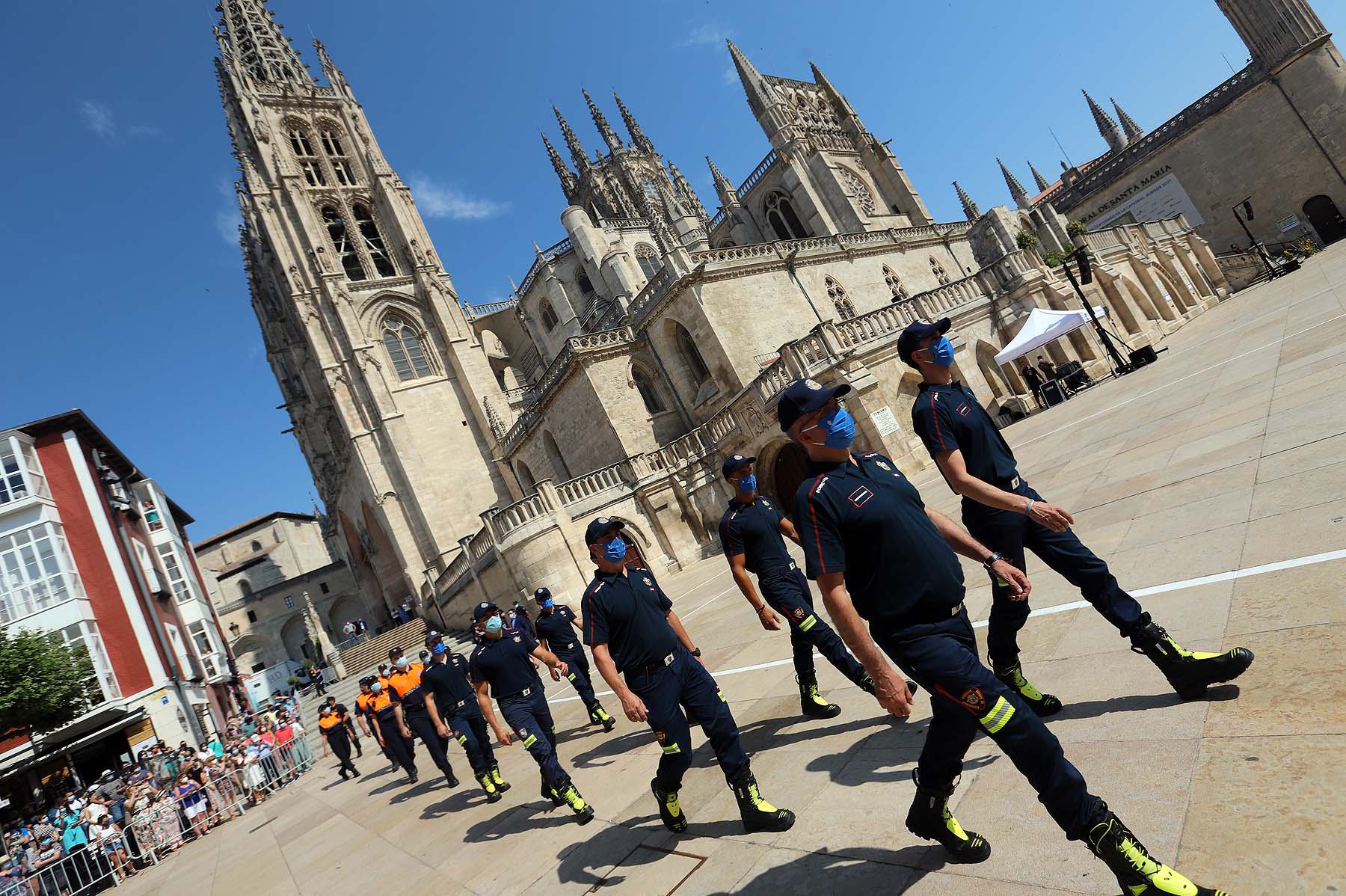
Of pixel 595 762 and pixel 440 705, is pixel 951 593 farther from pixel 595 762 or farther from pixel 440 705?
pixel 440 705

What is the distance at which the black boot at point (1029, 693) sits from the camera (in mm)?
3486

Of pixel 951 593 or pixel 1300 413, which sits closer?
pixel 951 593

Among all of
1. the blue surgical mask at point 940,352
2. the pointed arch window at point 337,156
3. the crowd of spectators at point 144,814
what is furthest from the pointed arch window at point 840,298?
the pointed arch window at point 337,156

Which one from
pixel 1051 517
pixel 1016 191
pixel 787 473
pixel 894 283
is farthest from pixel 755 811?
pixel 1016 191

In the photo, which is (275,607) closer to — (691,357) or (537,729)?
(691,357)

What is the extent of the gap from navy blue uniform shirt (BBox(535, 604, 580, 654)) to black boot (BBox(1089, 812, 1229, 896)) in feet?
20.7

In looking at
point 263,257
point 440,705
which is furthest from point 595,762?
point 263,257

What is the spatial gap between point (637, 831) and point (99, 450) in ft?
103

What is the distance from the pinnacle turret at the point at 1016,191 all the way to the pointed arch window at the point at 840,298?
47.0m

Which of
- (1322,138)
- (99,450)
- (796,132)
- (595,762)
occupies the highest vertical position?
(796,132)

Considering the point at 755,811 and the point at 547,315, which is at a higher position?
the point at 547,315

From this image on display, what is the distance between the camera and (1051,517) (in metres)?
3.15

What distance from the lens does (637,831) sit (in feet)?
14.5

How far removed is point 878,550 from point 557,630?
20.0 ft
